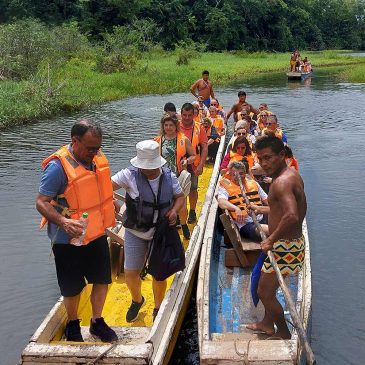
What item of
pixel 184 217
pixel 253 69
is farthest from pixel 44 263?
pixel 253 69

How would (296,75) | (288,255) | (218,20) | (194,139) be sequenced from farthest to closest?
(218,20) → (296,75) → (194,139) → (288,255)

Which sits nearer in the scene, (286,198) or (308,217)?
(286,198)

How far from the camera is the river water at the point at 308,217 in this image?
6285 mm

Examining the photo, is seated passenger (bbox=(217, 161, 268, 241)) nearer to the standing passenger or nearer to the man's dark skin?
the standing passenger

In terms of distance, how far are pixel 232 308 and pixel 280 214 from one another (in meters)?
1.95

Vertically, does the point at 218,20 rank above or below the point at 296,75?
above

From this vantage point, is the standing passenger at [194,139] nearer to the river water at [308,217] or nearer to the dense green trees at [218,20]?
the river water at [308,217]

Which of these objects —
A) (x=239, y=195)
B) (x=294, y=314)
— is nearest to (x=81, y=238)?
(x=294, y=314)

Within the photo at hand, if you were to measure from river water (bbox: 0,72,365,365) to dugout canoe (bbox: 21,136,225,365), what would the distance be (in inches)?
28.3

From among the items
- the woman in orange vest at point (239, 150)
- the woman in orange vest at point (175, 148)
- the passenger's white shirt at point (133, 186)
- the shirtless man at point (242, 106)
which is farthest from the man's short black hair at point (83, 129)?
the shirtless man at point (242, 106)

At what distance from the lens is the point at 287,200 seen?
4090 mm

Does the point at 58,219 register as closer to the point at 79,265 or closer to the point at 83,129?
the point at 79,265

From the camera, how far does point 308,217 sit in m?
Result: 9.81

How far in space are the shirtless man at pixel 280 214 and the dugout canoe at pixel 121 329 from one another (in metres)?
0.90
